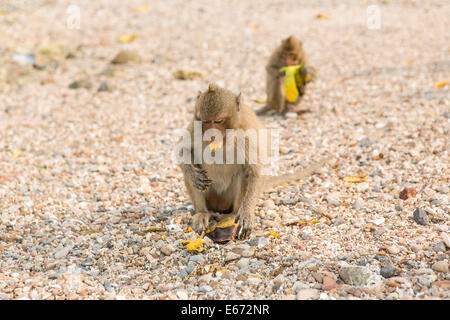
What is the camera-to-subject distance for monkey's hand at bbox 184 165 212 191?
3773 millimetres

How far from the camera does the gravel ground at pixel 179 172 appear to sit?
10.6 ft

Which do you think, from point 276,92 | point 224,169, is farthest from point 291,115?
point 224,169

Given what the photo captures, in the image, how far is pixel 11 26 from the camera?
1079cm

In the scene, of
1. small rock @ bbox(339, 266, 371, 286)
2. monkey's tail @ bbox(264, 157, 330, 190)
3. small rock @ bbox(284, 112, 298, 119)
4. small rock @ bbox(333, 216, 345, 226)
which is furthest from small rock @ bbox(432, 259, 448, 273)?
small rock @ bbox(284, 112, 298, 119)

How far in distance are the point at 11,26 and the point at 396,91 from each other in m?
8.46

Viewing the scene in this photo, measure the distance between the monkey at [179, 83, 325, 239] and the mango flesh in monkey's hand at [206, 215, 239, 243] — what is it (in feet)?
0.20

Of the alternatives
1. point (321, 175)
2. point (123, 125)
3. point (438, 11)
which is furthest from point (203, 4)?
point (321, 175)

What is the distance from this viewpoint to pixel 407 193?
4.13m

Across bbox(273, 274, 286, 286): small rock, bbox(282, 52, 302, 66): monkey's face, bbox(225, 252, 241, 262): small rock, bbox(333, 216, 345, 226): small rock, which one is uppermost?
bbox(282, 52, 302, 66): monkey's face

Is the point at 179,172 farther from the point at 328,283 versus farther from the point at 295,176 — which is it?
the point at 328,283

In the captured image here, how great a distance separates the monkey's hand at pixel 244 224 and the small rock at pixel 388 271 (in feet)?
3.48

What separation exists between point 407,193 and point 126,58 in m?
6.09

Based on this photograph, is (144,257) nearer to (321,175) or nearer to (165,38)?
(321,175)

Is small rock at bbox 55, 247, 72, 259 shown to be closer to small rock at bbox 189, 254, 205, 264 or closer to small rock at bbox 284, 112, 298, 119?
small rock at bbox 189, 254, 205, 264
